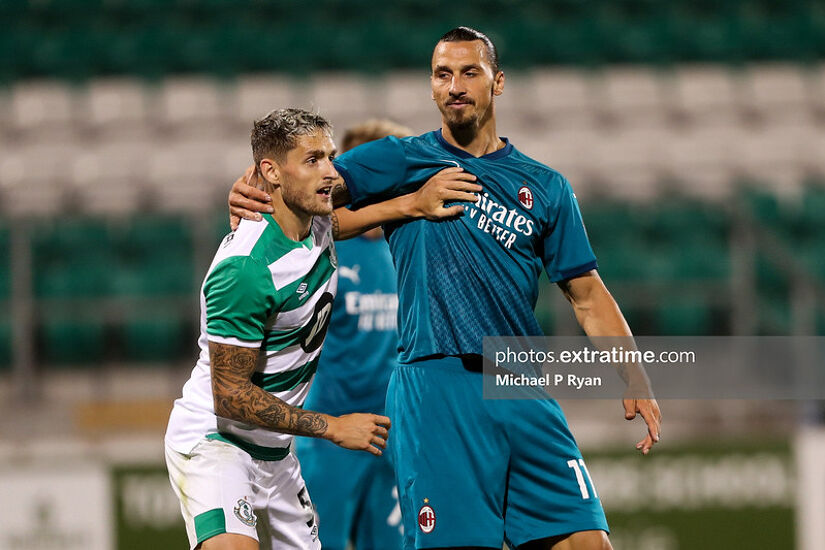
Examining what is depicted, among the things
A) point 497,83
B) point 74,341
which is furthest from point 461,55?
point 74,341

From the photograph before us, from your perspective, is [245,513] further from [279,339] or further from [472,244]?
[472,244]

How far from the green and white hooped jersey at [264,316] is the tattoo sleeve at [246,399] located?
1.5 inches

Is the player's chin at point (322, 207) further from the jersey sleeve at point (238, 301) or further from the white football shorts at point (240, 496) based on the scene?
the white football shorts at point (240, 496)

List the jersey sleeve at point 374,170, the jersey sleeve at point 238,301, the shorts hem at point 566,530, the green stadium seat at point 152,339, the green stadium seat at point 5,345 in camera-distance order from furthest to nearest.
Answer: the green stadium seat at point 5,345, the green stadium seat at point 152,339, the jersey sleeve at point 374,170, the shorts hem at point 566,530, the jersey sleeve at point 238,301

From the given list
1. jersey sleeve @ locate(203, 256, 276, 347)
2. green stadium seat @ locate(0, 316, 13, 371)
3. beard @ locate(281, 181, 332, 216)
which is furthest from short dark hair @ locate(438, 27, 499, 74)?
green stadium seat @ locate(0, 316, 13, 371)

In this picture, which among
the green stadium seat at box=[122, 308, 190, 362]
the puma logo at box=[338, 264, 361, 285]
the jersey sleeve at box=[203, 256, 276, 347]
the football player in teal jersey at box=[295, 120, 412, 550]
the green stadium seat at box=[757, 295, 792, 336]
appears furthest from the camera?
the green stadium seat at box=[122, 308, 190, 362]

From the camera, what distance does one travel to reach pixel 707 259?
8.27 meters

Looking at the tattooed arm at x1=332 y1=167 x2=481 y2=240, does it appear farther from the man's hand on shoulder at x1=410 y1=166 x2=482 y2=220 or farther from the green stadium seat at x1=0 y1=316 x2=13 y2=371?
the green stadium seat at x1=0 y1=316 x2=13 y2=371

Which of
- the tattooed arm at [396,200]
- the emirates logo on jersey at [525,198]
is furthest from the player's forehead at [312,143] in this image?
the emirates logo on jersey at [525,198]

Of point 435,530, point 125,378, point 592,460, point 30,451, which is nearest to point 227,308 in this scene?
point 435,530

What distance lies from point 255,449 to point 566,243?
115cm

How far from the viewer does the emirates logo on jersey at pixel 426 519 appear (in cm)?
316

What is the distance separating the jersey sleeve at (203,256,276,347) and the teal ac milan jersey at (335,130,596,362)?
46 cm

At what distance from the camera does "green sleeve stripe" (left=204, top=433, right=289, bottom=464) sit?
3264 millimetres
